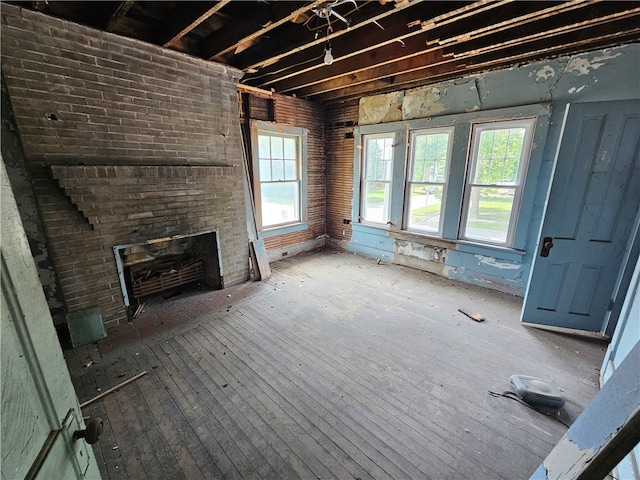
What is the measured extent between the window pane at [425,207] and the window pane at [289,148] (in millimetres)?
2139

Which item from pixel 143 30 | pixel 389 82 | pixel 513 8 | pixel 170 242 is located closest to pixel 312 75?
→ pixel 389 82

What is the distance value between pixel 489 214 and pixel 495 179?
0.50 metres

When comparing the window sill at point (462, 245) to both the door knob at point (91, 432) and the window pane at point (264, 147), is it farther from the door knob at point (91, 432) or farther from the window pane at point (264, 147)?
the door knob at point (91, 432)

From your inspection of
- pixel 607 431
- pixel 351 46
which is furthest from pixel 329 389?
pixel 351 46

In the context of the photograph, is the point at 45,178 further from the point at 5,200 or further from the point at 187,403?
the point at 5,200

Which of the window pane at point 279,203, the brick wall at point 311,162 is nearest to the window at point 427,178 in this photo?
the brick wall at point 311,162

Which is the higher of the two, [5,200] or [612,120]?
[612,120]

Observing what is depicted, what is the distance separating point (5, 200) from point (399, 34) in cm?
300

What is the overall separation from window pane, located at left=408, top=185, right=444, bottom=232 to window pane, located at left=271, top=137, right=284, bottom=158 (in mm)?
2290

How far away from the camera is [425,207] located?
4.35 m

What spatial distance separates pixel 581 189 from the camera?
251cm

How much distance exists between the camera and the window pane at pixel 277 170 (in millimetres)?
4566

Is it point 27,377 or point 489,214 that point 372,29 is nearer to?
point 489,214

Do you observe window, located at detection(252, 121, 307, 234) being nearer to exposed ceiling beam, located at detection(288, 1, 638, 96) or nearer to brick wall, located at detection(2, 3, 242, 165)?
exposed ceiling beam, located at detection(288, 1, 638, 96)
